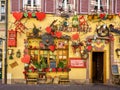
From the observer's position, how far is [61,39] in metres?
29.4

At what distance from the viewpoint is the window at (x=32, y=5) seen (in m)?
29.2

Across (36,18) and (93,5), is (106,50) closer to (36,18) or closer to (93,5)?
(93,5)

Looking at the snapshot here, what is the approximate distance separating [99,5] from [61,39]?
319 centimetres

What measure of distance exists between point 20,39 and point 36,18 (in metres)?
1.59

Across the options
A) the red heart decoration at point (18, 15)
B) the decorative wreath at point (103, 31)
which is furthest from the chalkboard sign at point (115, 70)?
the red heart decoration at point (18, 15)

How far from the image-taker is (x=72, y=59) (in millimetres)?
29328

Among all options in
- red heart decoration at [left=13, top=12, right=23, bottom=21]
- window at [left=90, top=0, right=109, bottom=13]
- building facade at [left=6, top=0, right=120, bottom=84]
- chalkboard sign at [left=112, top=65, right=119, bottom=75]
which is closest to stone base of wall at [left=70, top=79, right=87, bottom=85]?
building facade at [left=6, top=0, right=120, bottom=84]

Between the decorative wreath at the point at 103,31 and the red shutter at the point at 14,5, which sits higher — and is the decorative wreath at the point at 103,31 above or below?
below

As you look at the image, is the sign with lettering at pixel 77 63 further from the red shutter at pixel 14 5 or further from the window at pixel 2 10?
the window at pixel 2 10

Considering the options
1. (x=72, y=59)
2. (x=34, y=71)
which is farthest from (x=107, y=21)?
(x=34, y=71)

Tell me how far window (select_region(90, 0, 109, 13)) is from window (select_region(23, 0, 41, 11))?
328 centimetres

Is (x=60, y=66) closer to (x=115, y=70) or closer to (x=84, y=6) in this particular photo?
(x=115, y=70)

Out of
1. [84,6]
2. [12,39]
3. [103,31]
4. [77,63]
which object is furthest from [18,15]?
[103,31]

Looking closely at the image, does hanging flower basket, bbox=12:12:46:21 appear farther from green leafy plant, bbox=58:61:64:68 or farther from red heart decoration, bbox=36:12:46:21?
green leafy plant, bbox=58:61:64:68
